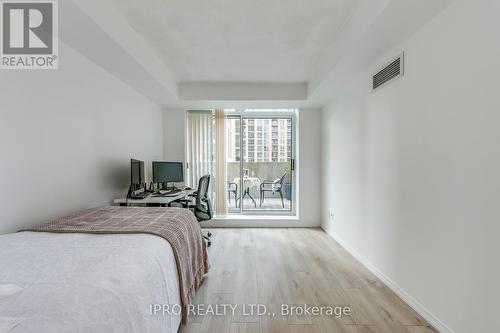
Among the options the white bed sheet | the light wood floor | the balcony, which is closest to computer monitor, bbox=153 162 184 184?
the light wood floor

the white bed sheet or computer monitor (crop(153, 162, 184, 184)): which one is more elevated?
computer monitor (crop(153, 162, 184, 184))

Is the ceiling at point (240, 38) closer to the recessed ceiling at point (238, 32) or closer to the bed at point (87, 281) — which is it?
the recessed ceiling at point (238, 32)

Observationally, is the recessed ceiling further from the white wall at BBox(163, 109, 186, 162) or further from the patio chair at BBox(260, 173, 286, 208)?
the patio chair at BBox(260, 173, 286, 208)

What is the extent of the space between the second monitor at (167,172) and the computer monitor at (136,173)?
51 cm

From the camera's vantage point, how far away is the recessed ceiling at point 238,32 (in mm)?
2164

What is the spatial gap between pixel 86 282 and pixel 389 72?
111 inches

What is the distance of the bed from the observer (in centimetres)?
86

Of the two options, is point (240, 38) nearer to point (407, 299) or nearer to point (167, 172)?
point (167, 172)

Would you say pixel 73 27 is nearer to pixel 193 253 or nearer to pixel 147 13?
pixel 147 13

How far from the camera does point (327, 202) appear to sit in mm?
4496

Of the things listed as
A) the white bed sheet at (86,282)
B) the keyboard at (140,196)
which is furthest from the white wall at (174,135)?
the white bed sheet at (86,282)

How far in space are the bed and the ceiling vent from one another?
7.96 feet

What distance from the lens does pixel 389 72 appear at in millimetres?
2416

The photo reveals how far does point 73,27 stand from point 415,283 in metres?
3.47
